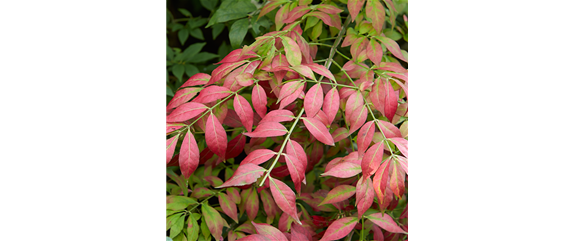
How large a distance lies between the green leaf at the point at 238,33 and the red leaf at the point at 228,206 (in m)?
0.42

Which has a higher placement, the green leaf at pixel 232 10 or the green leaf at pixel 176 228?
the green leaf at pixel 232 10

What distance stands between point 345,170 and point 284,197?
135mm

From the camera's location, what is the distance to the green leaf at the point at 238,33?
3.22 feet

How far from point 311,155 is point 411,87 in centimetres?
61

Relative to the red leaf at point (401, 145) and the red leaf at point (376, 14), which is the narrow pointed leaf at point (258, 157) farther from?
the red leaf at point (376, 14)

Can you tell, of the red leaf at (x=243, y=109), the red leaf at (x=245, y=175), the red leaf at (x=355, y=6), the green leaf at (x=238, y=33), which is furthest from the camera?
the green leaf at (x=238, y=33)

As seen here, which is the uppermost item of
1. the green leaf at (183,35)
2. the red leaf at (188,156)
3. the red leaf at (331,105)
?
the red leaf at (331,105)

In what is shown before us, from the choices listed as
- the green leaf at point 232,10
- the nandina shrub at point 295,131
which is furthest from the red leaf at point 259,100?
the green leaf at point 232,10

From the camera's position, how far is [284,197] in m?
0.56

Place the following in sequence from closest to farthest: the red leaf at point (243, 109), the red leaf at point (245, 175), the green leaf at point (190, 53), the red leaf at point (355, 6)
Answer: the red leaf at point (245, 175)
the red leaf at point (243, 109)
the red leaf at point (355, 6)
the green leaf at point (190, 53)
